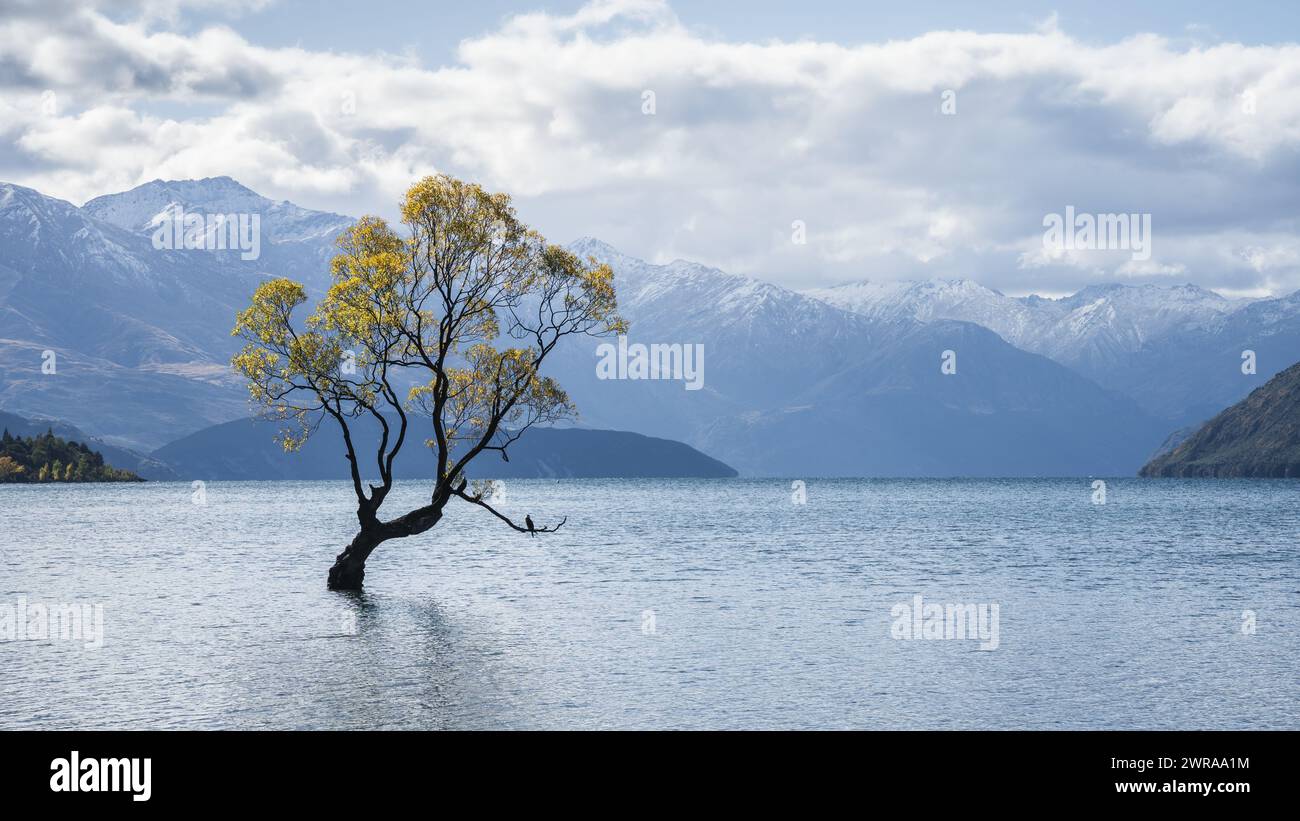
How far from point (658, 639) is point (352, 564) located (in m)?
26.4

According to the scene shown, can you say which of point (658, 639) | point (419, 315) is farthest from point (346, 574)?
point (658, 639)

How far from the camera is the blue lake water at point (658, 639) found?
120 feet

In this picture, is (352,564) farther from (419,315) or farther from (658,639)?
(658,639)

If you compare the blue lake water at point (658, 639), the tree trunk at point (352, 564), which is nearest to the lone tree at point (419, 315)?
the tree trunk at point (352, 564)

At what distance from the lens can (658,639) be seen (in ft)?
165

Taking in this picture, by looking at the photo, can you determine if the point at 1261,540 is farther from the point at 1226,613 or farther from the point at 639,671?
the point at 639,671

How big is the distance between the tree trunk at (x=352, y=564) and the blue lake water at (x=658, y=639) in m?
1.60

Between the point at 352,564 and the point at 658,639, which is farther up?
the point at 352,564

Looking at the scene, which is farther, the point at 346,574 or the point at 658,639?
the point at 346,574

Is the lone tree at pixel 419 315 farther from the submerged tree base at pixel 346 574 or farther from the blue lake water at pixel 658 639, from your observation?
the blue lake water at pixel 658 639

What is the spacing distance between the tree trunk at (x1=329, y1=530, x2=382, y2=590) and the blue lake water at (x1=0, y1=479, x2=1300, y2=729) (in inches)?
63.2

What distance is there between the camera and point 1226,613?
58438 mm

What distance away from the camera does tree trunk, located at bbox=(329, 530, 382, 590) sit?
2682 inches
